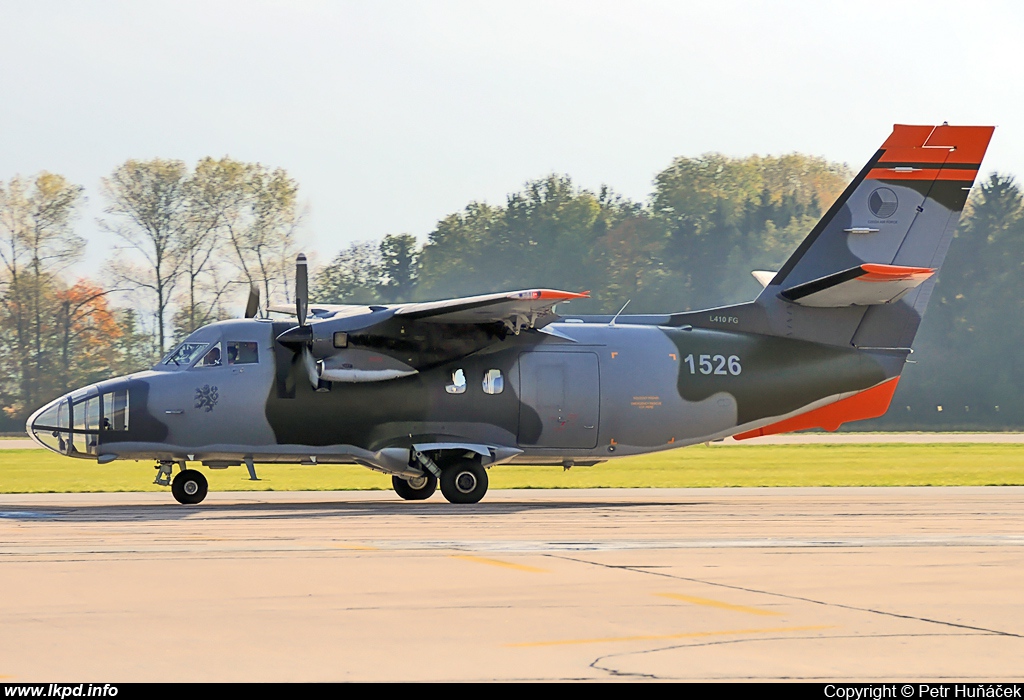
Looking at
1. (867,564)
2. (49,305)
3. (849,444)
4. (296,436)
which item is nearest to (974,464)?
(849,444)

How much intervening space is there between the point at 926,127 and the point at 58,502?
17982mm

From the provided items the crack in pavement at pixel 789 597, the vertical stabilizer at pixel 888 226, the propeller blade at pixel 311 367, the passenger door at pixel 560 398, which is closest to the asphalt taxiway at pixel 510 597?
the crack in pavement at pixel 789 597

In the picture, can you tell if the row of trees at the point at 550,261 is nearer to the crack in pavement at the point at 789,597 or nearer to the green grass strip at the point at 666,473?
the green grass strip at the point at 666,473

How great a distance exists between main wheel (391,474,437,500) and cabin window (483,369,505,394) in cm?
216

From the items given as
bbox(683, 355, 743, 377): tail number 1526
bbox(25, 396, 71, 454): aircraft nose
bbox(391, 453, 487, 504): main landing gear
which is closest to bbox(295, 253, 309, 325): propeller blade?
bbox(391, 453, 487, 504): main landing gear

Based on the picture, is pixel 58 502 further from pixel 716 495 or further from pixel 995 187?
pixel 995 187

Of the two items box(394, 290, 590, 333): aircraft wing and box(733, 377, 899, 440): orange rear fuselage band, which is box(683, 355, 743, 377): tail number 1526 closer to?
box(733, 377, 899, 440): orange rear fuselage band

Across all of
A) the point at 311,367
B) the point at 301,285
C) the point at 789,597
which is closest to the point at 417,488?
the point at 311,367

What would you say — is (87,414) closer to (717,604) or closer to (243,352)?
(243,352)

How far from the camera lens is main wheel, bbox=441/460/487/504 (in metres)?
22.9

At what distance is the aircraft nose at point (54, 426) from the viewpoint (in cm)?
2205

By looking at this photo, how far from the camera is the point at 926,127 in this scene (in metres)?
25.2

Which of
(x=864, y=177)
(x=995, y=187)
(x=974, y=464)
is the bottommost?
(x=974, y=464)

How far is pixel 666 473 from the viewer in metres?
33.6
